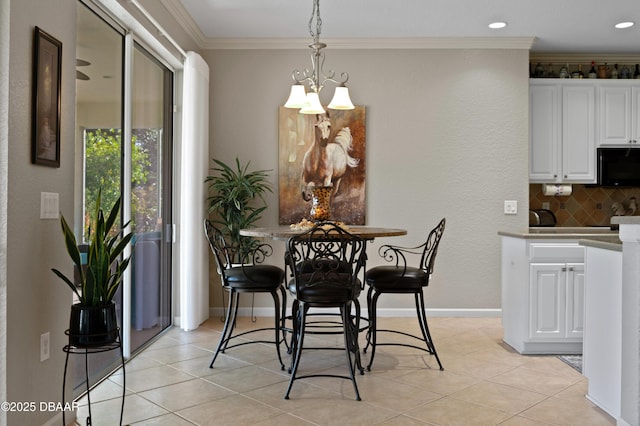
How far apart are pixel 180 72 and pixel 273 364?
110 inches

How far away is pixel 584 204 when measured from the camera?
5906mm

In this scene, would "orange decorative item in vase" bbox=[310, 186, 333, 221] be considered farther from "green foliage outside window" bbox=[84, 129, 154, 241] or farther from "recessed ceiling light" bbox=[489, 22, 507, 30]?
"recessed ceiling light" bbox=[489, 22, 507, 30]

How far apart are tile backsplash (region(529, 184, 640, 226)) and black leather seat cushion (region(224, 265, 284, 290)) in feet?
11.6

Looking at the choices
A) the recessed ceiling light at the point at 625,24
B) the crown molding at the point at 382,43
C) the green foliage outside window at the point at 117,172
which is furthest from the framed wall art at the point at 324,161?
the recessed ceiling light at the point at 625,24

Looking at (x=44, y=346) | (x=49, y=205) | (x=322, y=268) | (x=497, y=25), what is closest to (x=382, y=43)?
(x=497, y=25)

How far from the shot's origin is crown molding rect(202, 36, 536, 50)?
17.5ft

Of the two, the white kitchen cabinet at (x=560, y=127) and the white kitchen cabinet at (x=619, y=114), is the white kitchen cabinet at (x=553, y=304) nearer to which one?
the white kitchen cabinet at (x=560, y=127)

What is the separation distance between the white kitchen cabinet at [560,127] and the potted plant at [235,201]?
2.78m

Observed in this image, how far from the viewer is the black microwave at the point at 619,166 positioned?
5512 millimetres

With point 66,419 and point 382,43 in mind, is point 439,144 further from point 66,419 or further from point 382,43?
point 66,419

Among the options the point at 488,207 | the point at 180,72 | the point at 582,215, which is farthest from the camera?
the point at 582,215

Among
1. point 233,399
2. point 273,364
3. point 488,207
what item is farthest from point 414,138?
point 233,399

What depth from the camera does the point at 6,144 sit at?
216 cm

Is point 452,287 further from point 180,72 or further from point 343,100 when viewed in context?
point 180,72
